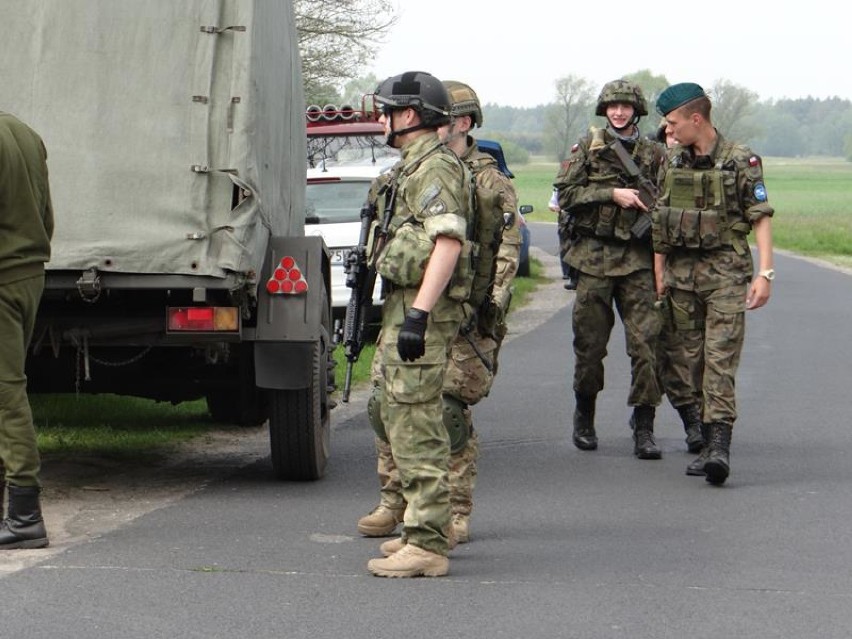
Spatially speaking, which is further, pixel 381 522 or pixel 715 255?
pixel 715 255

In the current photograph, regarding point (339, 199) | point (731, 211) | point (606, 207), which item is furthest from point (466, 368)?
point (339, 199)

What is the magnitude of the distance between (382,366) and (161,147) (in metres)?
2.03

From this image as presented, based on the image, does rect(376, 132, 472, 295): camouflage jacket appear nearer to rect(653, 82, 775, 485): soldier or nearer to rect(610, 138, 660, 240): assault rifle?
rect(653, 82, 775, 485): soldier

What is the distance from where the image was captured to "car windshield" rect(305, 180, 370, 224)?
17594 mm

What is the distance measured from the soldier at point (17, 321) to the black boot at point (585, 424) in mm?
4000

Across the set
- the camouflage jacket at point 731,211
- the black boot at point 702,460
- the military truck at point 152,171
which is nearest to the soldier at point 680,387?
the black boot at point 702,460

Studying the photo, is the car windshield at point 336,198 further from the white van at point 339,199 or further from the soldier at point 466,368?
the soldier at point 466,368

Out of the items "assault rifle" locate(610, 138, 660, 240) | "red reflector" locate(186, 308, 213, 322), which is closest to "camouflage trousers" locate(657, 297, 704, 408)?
"assault rifle" locate(610, 138, 660, 240)

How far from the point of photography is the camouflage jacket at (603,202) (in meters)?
9.91

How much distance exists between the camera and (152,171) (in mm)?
8086

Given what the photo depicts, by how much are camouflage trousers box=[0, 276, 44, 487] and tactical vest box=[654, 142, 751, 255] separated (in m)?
3.64

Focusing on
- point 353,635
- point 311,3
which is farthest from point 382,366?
point 311,3

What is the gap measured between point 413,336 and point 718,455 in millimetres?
3062

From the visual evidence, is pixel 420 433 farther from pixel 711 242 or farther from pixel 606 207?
pixel 606 207
